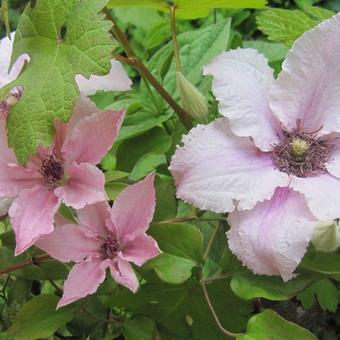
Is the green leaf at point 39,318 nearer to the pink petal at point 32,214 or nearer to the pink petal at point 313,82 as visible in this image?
the pink petal at point 32,214

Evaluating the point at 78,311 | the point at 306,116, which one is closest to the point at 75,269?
the point at 78,311

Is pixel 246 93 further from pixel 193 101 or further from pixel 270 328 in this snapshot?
pixel 270 328

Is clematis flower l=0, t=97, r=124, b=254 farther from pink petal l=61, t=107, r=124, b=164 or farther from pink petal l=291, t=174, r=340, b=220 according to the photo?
pink petal l=291, t=174, r=340, b=220

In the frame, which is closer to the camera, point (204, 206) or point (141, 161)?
point (204, 206)

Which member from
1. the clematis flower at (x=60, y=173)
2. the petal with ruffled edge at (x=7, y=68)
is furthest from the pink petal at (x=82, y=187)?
the petal with ruffled edge at (x=7, y=68)

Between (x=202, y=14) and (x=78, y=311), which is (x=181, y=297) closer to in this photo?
(x=78, y=311)

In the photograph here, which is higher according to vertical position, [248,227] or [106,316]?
[248,227]

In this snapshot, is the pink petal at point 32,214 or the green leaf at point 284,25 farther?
the green leaf at point 284,25
